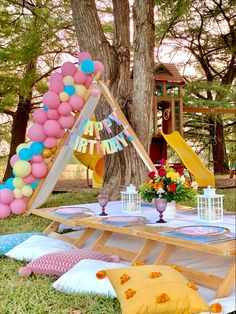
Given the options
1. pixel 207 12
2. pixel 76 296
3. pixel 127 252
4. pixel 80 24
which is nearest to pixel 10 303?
pixel 76 296

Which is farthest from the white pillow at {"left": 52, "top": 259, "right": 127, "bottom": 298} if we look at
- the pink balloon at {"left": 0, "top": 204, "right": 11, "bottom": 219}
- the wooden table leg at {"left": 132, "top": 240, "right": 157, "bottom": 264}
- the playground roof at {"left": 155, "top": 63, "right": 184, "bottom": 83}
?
the playground roof at {"left": 155, "top": 63, "right": 184, "bottom": 83}

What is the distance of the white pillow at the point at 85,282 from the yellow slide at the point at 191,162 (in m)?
4.31

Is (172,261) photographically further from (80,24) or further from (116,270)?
(80,24)

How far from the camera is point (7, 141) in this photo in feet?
34.7

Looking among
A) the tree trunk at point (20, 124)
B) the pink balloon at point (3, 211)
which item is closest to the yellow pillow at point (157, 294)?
the pink balloon at point (3, 211)

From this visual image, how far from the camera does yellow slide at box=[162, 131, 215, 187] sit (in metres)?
6.68

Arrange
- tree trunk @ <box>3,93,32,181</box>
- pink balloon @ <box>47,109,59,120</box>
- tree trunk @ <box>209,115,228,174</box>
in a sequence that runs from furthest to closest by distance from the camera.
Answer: tree trunk @ <box>209,115,228,174</box>, tree trunk @ <box>3,93,32,181</box>, pink balloon @ <box>47,109,59,120</box>

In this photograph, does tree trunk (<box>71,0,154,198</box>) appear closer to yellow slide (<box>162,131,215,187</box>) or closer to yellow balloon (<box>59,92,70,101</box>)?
yellow balloon (<box>59,92,70,101</box>)

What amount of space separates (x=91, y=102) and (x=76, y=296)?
2229 millimetres

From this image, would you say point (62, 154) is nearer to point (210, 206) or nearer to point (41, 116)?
point (41, 116)

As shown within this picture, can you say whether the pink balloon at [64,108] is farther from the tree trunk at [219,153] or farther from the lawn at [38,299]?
the tree trunk at [219,153]

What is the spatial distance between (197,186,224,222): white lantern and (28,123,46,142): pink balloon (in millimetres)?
1827

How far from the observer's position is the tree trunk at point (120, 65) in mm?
5191

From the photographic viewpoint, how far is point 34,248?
10.2 feet
